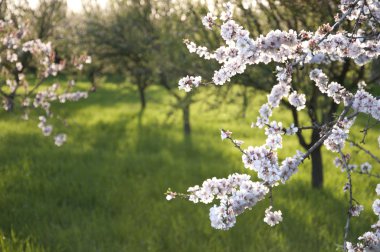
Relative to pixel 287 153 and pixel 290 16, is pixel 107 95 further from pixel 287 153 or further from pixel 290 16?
pixel 290 16

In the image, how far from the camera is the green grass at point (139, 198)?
5168 millimetres

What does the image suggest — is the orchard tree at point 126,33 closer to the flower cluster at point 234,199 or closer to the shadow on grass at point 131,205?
the shadow on grass at point 131,205

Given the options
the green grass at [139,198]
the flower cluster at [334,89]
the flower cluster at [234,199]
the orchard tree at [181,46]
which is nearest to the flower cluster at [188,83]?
the flower cluster at [234,199]

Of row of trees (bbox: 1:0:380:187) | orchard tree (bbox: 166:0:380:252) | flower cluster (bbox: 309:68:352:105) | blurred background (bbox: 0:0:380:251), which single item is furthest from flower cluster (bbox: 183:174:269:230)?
flower cluster (bbox: 309:68:352:105)

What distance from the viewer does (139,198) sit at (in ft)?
21.3

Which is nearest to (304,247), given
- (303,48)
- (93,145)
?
(303,48)

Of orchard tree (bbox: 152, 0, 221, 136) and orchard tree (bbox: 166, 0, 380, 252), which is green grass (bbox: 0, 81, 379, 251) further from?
orchard tree (bbox: 166, 0, 380, 252)

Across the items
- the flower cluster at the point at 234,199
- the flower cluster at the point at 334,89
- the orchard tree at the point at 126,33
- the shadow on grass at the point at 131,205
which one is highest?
the orchard tree at the point at 126,33

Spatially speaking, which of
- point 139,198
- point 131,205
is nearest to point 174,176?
point 139,198

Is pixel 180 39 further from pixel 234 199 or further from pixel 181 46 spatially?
pixel 234 199

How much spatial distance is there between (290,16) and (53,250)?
4.39 meters

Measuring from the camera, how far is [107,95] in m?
21.0

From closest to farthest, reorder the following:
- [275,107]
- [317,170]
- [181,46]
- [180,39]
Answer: [275,107]
[317,170]
[180,39]
[181,46]

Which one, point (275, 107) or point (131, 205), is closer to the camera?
point (275, 107)
